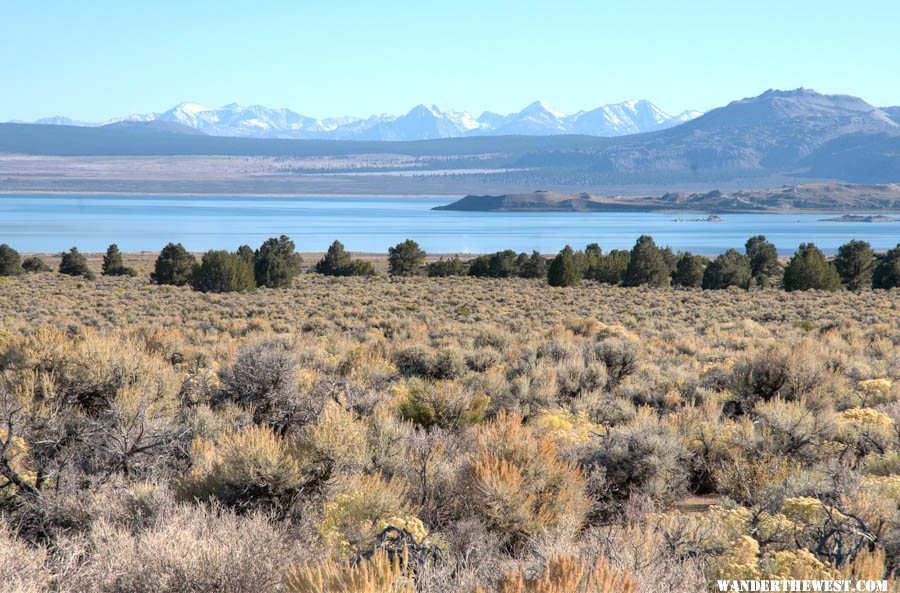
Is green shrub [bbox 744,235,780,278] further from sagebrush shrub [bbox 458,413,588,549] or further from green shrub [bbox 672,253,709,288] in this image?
sagebrush shrub [bbox 458,413,588,549]

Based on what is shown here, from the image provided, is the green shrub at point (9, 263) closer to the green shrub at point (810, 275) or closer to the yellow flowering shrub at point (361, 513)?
the green shrub at point (810, 275)

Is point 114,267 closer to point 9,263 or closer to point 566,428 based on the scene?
point 9,263

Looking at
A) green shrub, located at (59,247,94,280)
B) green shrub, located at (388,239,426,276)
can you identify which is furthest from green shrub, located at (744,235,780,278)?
green shrub, located at (59,247,94,280)

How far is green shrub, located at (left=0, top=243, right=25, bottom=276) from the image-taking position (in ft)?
149

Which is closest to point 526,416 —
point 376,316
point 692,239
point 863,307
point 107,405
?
point 107,405

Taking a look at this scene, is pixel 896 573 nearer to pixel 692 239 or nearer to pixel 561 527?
pixel 561 527

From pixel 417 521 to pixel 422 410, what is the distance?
138 inches

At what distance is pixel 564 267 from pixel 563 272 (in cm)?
32

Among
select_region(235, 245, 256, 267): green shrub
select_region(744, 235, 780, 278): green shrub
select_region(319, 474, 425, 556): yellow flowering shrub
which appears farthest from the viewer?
select_region(744, 235, 780, 278): green shrub

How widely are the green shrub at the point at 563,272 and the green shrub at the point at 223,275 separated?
57.6ft

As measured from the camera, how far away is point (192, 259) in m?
43.3

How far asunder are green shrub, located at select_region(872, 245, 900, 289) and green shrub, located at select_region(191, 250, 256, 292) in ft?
121

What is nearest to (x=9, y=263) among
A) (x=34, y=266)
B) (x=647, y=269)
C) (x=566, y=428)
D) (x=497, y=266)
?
(x=34, y=266)

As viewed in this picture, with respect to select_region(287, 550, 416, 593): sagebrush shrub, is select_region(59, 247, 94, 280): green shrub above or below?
below
